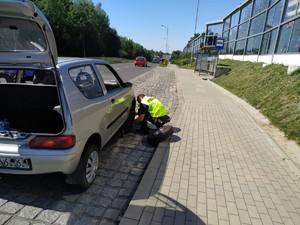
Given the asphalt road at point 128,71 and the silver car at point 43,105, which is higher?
the silver car at point 43,105

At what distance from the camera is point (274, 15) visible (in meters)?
16.8

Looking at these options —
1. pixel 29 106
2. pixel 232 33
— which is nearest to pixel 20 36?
pixel 29 106

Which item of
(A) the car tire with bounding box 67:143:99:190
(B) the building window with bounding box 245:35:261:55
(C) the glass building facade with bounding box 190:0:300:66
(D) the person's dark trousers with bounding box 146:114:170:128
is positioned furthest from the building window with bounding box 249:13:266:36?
(A) the car tire with bounding box 67:143:99:190

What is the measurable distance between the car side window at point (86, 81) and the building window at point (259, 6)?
20417 mm

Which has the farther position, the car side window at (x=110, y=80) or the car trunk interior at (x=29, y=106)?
the car side window at (x=110, y=80)

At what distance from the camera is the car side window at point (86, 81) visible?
9.97 feet

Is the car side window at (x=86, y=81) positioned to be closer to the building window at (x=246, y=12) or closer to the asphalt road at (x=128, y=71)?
the asphalt road at (x=128, y=71)

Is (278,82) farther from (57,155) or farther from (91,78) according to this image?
(57,155)

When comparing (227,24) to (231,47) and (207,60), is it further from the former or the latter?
(207,60)

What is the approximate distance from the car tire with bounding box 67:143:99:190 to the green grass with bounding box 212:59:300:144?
4719mm

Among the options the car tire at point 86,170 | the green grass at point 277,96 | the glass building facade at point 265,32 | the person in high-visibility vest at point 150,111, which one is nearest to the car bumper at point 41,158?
the car tire at point 86,170

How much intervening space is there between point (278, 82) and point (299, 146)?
583 centimetres

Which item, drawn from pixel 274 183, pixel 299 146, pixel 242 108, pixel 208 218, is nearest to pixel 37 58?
pixel 208 218

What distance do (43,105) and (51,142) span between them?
3.30 feet
